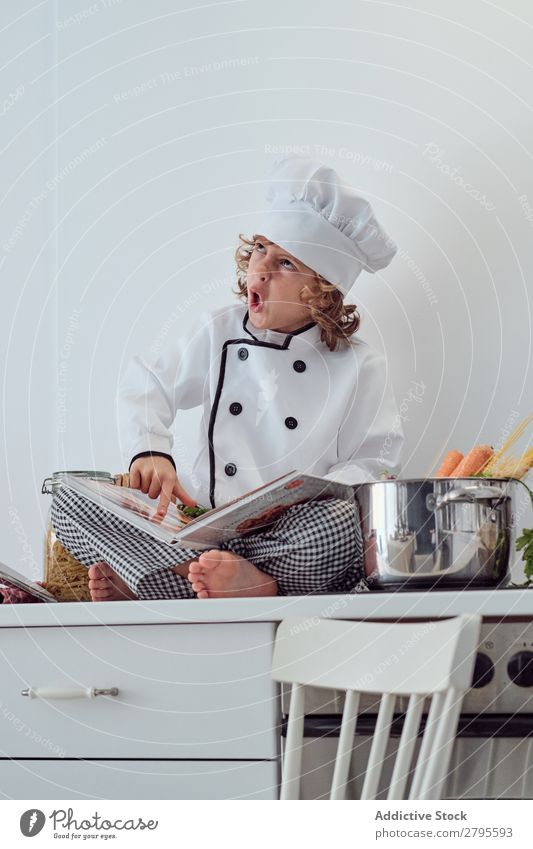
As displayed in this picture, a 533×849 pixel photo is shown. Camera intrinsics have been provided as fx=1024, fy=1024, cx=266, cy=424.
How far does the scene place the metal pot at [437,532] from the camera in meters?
0.92

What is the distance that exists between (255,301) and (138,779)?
58 cm

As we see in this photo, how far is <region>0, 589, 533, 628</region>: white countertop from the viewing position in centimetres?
85

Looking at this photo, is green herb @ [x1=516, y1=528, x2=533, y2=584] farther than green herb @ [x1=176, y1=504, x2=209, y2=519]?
No

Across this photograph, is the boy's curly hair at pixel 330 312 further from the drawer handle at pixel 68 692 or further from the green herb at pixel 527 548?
the drawer handle at pixel 68 692

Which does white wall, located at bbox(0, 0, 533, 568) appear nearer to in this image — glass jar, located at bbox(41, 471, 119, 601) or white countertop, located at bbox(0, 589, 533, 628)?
glass jar, located at bbox(41, 471, 119, 601)

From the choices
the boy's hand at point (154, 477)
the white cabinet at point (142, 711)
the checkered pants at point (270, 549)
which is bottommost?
the white cabinet at point (142, 711)

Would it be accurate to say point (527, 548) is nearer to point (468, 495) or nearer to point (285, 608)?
point (468, 495)

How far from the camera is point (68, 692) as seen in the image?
917 millimetres

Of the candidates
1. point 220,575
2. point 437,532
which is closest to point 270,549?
point 220,575

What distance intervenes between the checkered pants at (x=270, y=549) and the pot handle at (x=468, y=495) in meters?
0.09

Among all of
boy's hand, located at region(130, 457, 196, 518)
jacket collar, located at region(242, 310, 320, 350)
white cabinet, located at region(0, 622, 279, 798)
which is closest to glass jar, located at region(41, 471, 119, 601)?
boy's hand, located at region(130, 457, 196, 518)

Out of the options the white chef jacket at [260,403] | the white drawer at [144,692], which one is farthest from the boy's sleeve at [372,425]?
the white drawer at [144,692]

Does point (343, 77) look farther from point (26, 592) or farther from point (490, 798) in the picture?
point (490, 798)

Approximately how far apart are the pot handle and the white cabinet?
0.19 meters
